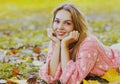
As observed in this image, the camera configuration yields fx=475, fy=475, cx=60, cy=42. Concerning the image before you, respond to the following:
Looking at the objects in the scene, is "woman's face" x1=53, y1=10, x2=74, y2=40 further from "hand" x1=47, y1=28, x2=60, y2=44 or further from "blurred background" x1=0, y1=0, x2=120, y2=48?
"blurred background" x1=0, y1=0, x2=120, y2=48

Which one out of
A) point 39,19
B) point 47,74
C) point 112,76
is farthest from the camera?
point 39,19

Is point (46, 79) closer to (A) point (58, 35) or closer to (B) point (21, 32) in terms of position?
(A) point (58, 35)

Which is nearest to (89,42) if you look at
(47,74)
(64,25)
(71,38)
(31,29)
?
(71,38)

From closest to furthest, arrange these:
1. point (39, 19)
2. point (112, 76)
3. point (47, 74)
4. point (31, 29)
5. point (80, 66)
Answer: point (80, 66) → point (112, 76) → point (47, 74) → point (31, 29) → point (39, 19)

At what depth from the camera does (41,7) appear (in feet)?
30.2

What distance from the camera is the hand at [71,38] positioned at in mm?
4066

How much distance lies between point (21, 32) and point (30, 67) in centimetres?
230

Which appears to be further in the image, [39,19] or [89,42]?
[39,19]

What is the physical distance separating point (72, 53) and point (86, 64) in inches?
8.2

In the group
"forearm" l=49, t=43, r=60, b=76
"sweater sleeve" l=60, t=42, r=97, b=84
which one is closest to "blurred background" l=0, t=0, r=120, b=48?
"forearm" l=49, t=43, r=60, b=76

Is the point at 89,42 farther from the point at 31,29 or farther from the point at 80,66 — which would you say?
the point at 31,29

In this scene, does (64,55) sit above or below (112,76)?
above

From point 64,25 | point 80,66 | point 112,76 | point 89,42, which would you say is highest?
point 64,25

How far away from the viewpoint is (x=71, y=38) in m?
4.07
